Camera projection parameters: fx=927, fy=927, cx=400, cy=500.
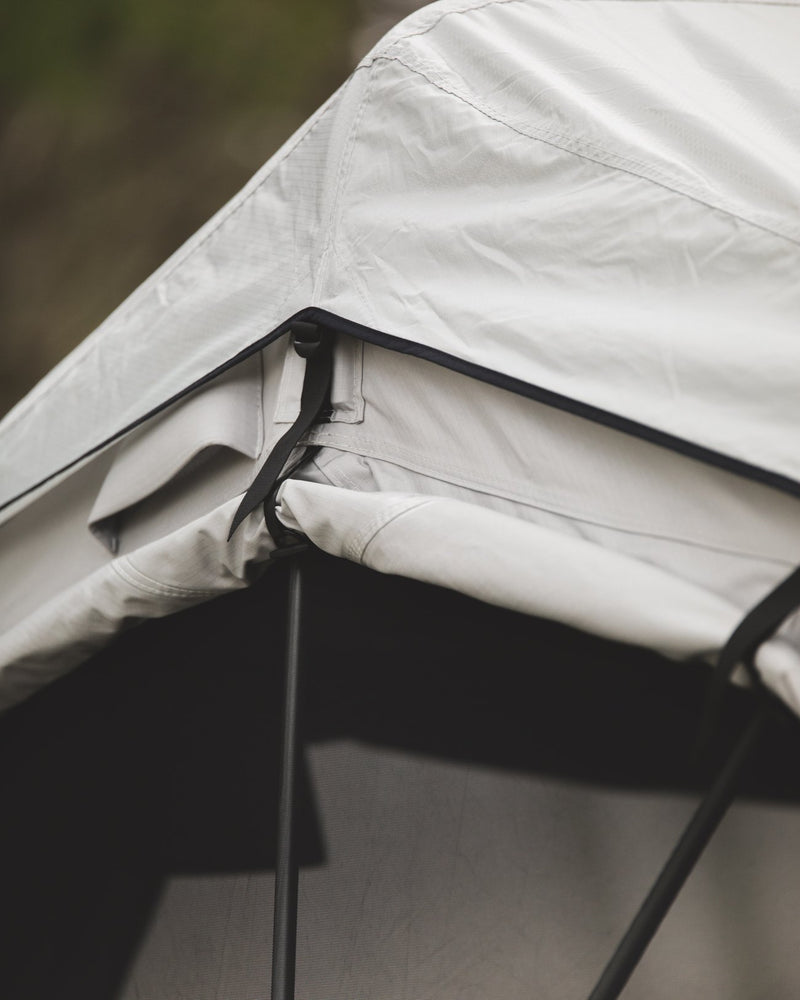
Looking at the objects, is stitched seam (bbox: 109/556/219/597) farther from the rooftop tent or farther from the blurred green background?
the blurred green background

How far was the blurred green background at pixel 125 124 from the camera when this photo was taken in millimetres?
2320

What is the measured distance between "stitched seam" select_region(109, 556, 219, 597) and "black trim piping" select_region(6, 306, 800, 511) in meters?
0.16

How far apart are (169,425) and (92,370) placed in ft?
0.50

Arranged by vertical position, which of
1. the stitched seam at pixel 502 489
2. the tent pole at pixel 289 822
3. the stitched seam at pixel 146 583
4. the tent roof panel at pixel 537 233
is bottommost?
the tent pole at pixel 289 822

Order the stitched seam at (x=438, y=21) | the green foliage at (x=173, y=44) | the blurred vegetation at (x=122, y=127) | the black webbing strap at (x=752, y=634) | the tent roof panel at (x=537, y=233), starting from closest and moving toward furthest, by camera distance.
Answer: the black webbing strap at (x=752, y=634), the tent roof panel at (x=537, y=233), the stitched seam at (x=438, y=21), the blurred vegetation at (x=122, y=127), the green foliage at (x=173, y=44)

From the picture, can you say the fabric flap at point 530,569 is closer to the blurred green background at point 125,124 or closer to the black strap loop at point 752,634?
the black strap loop at point 752,634

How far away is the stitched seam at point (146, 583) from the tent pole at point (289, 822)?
0.08 metres

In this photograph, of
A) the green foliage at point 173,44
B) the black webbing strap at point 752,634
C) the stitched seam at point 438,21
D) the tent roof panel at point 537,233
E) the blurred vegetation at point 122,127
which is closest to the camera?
the black webbing strap at point 752,634

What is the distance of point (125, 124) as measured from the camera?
2627mm

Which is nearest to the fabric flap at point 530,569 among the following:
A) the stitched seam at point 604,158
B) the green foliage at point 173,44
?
the stitched seam at point 604,158

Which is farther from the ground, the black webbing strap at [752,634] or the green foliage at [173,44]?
the green foliage at [173,44]

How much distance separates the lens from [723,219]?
2.14ft

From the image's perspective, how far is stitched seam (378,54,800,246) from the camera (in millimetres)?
646

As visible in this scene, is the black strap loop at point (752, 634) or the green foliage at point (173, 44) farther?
the green foliage at point (173, 44)
